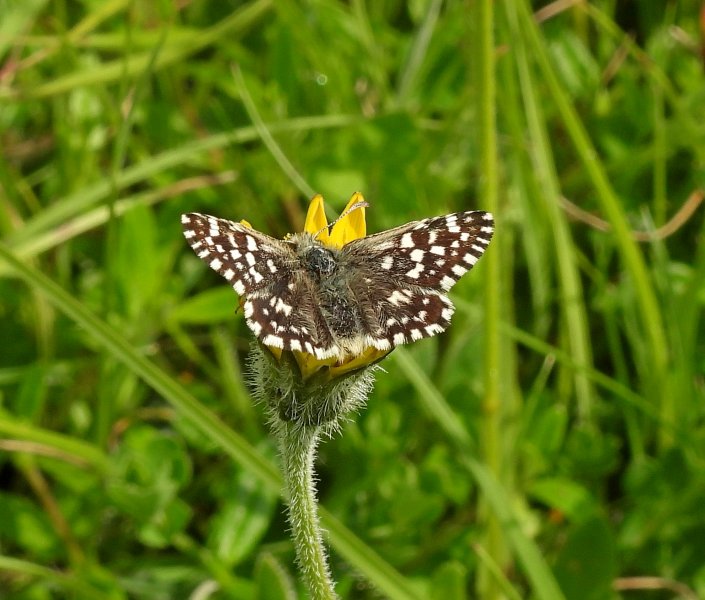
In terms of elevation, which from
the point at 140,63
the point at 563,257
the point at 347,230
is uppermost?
the point at 140,63

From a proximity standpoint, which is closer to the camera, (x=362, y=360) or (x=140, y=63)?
(x=362, y=360)

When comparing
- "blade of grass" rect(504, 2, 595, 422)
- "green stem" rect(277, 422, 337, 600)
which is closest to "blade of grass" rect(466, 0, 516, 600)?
"blade of grass" rect(504, 2, 595, 422)

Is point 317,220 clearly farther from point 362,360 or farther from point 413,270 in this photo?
point 362,360

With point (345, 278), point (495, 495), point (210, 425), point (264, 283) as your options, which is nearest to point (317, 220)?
point (345, 278)

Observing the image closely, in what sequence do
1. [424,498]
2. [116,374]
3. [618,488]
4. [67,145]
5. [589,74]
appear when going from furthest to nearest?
[589,74]
[67,145]
[618,488]
[116,374]
[424,498]

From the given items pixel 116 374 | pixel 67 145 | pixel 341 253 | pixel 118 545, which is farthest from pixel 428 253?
pixel 67 145

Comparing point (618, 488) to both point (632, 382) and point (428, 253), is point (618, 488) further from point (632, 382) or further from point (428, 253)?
point (428, 253)

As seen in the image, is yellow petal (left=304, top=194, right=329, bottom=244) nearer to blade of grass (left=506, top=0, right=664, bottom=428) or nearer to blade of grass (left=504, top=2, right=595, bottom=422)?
blade of grass (left=506, top=0, right=664, bottom=428)
